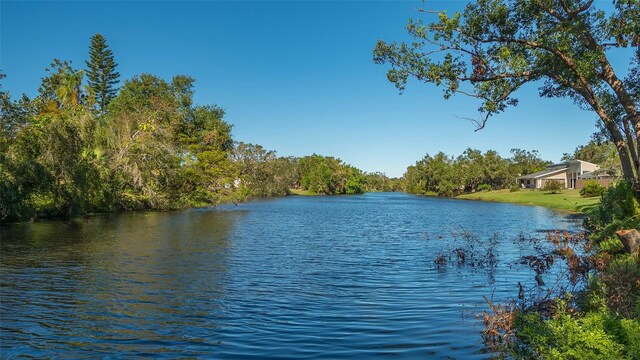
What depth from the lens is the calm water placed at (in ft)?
29.1

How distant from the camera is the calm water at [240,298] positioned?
888cm

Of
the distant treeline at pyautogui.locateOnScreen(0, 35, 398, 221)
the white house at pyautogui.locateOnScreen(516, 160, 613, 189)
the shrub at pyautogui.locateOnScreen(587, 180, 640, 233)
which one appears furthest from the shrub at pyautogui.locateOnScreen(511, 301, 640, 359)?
the white house at pyautogui.locateOnScreen(516, 160, 613, 189)

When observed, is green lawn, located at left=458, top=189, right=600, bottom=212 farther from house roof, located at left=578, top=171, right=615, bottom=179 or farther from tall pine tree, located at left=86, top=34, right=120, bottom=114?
tall pine tree, located at left=86, top=34, right=120, bottom=114

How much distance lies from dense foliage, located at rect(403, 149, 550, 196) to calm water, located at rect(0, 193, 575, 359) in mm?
89692

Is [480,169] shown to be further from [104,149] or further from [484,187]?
[104,149]

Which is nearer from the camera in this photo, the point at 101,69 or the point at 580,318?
the point at 580,318

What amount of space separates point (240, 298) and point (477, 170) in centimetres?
10363

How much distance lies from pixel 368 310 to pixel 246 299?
3.49 meters

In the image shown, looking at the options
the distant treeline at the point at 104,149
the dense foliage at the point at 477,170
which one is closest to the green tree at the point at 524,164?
the dense foliage at the point at 477,170

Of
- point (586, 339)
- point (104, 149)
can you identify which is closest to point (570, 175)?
point (104, 149)

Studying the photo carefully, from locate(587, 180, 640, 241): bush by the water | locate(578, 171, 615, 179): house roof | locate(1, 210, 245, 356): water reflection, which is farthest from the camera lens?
locate(578, 171, 615, 179): house roof

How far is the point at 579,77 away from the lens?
15.6 m

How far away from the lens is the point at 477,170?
107938mm

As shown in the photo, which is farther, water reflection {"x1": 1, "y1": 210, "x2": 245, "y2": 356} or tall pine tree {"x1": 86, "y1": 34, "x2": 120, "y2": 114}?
tall pine tree {"x1": 86, "y1": 34, "x2": 120, "y2": 114}
